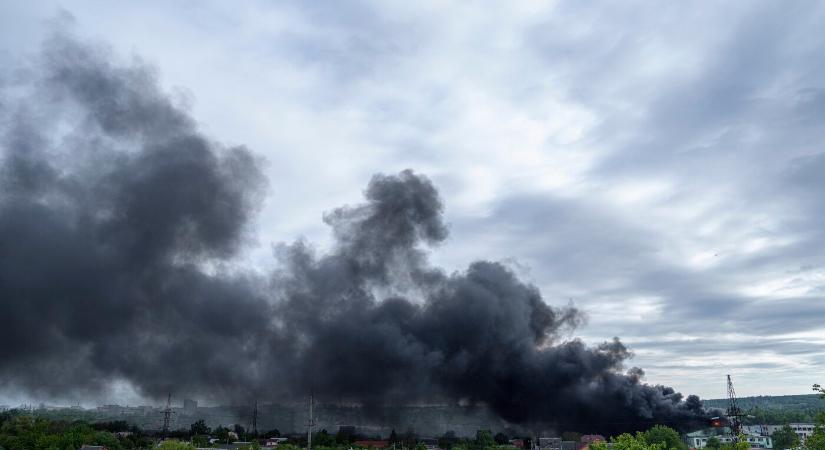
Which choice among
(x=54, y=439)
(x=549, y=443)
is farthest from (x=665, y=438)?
(x=54, y=439)

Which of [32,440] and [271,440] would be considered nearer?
[32,440]

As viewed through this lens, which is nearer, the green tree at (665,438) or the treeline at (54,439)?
the treeline at (54,439)

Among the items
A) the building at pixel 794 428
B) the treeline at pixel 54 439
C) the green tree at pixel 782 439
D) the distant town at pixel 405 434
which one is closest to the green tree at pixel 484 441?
the distant town at pixel 405 434

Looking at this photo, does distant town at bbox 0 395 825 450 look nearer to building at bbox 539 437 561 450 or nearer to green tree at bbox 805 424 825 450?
building at bbox 539 437 561 450

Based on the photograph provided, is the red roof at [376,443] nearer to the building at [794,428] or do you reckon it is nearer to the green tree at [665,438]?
the green tree at [665,438]

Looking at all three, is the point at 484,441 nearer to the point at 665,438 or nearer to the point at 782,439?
the point at 665,438

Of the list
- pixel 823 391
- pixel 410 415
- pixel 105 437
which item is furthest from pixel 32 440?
pixel 823 391

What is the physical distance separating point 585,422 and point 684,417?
69.5 ft

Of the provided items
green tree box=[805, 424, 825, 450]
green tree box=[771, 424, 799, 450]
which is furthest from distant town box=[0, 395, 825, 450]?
green tree box=[805, 424, 825, 450]

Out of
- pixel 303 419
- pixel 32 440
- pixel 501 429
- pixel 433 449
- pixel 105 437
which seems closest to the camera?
pixel 32 440

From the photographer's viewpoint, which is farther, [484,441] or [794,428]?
[794,428]

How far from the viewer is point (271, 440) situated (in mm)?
118875

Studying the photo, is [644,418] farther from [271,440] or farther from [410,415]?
[271,440]

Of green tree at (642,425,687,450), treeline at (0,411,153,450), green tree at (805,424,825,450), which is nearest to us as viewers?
green tree at (805,424,825,450)
